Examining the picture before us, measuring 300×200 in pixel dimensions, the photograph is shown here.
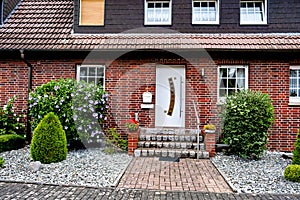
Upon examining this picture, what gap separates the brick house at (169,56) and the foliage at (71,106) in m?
1.12

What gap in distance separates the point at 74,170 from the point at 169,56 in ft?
15.3

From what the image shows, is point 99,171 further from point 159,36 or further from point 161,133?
point 159,36

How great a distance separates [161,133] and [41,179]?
3.81 meters

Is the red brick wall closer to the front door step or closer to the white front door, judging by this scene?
the white front door

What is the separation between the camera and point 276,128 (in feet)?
25.7

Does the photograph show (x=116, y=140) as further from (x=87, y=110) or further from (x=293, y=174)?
(x=293, y=174)

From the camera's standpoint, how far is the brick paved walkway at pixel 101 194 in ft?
13.3

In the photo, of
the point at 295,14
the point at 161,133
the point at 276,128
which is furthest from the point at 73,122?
the point at 295,14

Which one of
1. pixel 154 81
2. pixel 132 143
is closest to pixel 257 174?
pixel 132 143

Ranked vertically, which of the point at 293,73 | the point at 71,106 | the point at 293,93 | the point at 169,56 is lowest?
the point at 71,106

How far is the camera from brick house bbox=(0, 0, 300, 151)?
7879 mm

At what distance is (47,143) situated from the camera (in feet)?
19.1

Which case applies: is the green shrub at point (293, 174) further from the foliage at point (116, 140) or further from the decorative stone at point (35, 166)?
the decorative stone at point (35, 166)

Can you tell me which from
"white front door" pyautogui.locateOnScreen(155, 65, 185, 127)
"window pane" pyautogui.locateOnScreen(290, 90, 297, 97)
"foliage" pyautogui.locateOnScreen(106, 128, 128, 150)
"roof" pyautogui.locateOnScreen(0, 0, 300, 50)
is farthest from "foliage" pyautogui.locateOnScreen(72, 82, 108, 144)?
"window pane" pyautogui.locateOnScreen(290, 90, 297, 97)
